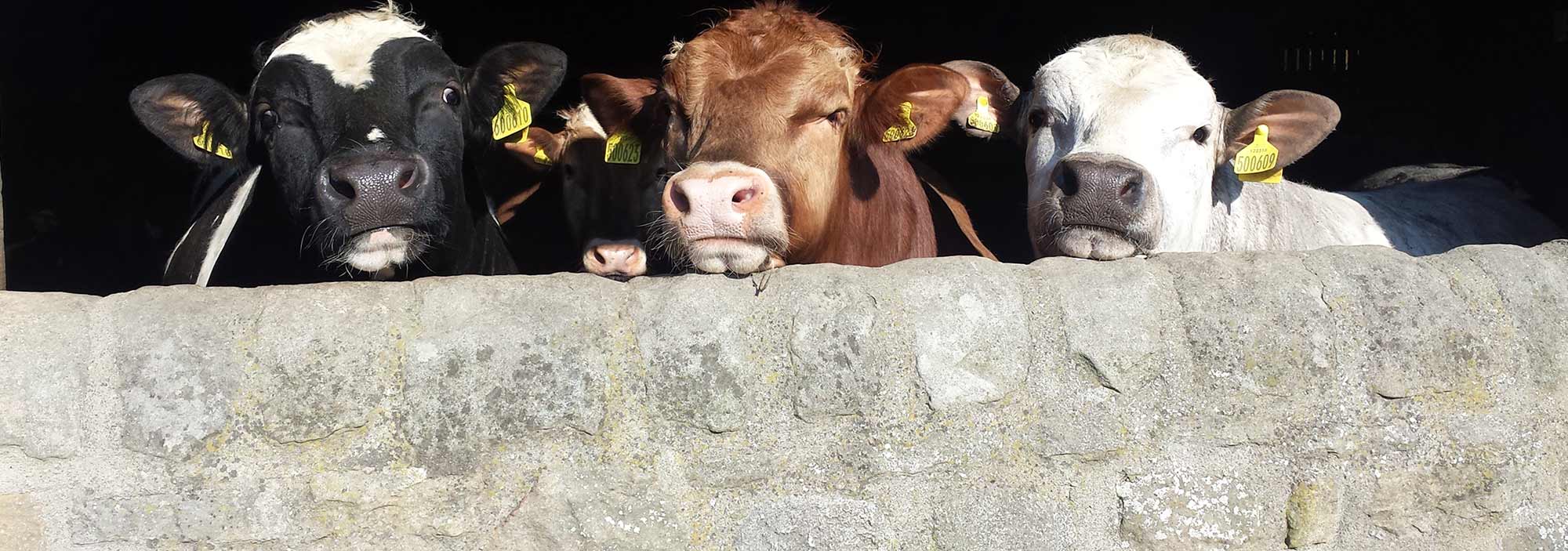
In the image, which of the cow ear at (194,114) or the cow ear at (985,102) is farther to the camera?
the cow ear at (985,102)

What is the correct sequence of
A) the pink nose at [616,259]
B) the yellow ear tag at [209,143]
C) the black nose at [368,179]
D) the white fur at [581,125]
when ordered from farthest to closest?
the white fur at [581,125]
the pink nose at [616,259]
the yellow ear tag at [209,143]
the black nose at [368,179]

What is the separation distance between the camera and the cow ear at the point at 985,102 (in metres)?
4.46

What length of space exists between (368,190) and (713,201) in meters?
1.17

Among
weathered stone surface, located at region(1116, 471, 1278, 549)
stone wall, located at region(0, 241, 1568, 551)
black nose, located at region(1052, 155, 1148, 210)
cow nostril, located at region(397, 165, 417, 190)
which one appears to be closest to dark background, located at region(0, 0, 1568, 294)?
black nose, located at region(1052, 155, 1148, 210)

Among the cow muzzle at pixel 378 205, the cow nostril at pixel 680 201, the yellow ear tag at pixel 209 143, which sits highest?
the cow nostril at pixel 680 201

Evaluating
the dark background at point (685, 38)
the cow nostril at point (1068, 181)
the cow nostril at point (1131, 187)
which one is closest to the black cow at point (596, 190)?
the cow nostril at point (1068, 181)

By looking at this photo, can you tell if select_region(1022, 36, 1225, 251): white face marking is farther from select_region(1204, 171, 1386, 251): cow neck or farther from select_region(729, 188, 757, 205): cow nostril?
select_region(729, 188, 757, 205): cow nostril

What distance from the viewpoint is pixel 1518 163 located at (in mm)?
6508

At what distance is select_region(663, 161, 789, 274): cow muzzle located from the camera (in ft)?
10.1

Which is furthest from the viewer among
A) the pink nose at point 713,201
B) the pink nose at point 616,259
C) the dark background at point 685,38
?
the dark background at point 685,38

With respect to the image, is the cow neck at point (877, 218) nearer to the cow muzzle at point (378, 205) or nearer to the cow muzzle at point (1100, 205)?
the cow muzzle at point (1100, 205)

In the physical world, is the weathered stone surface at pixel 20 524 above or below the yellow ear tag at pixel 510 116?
above

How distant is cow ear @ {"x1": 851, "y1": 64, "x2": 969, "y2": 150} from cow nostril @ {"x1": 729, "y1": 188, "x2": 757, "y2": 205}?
0.79 meters

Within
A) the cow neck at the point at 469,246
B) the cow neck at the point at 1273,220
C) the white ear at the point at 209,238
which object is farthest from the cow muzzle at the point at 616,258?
the cow neck at the point at 1273,220
